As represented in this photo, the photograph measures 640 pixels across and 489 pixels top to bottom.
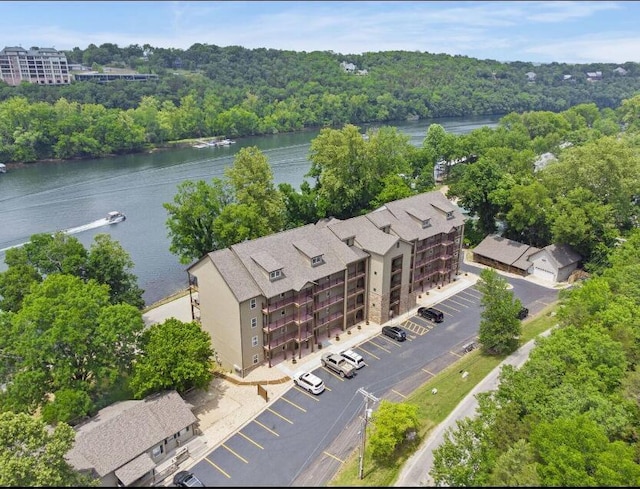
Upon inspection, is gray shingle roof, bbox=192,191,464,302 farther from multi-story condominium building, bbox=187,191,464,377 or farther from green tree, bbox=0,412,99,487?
green tree, bbox=0,412,99,487

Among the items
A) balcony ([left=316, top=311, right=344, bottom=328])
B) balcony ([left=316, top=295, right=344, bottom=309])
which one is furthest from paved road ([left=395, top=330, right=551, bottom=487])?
balcony ([left=316, top=295, right=344, bottom=309])

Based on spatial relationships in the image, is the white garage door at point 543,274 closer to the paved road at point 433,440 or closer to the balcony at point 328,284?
the paved road at point 433,440

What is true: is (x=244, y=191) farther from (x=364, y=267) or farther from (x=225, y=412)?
(x=225, y=412)

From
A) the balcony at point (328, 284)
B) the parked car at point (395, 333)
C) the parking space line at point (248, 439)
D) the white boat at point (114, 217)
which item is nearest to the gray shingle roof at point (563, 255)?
the parked car at point (395, 333)

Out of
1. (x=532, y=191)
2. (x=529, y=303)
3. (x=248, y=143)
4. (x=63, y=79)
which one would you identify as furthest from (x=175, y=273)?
(x=63, y=79)

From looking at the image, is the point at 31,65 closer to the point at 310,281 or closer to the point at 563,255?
the point at 310,281
